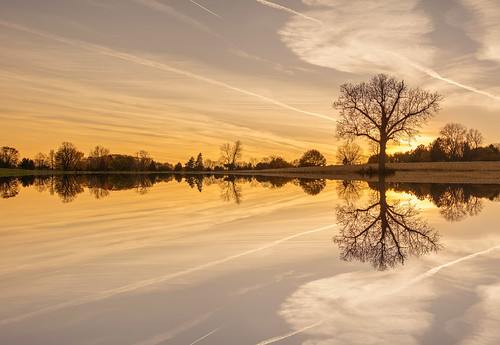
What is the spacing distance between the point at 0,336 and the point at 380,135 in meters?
37.5

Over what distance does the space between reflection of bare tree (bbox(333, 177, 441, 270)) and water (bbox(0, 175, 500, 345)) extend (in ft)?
0.10

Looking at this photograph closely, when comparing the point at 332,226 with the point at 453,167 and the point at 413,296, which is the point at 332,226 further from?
the point at 453,167

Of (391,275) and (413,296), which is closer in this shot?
(413,296)

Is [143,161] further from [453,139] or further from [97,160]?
[453,139]

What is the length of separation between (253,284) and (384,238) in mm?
3218

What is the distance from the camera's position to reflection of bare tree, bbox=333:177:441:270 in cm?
489

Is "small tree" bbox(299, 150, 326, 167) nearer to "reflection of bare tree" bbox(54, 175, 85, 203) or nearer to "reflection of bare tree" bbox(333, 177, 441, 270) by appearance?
"reflection of bare tree" bbox(54, 175, 85, 203)

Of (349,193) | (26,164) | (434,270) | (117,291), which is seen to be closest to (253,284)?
(117,291)

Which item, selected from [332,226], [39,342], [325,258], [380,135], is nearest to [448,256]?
[325,258]

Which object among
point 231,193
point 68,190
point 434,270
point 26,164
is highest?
point 26,164

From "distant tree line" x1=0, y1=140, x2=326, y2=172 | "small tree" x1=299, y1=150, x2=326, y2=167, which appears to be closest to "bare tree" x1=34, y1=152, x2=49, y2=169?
"distant tree line" x1=0, y1=140, x2=326, y2=172

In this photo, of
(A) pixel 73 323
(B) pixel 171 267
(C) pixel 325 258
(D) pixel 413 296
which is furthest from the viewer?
(C) pixel 325 258

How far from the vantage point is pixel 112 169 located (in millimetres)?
124375

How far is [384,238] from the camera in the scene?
5.98m
